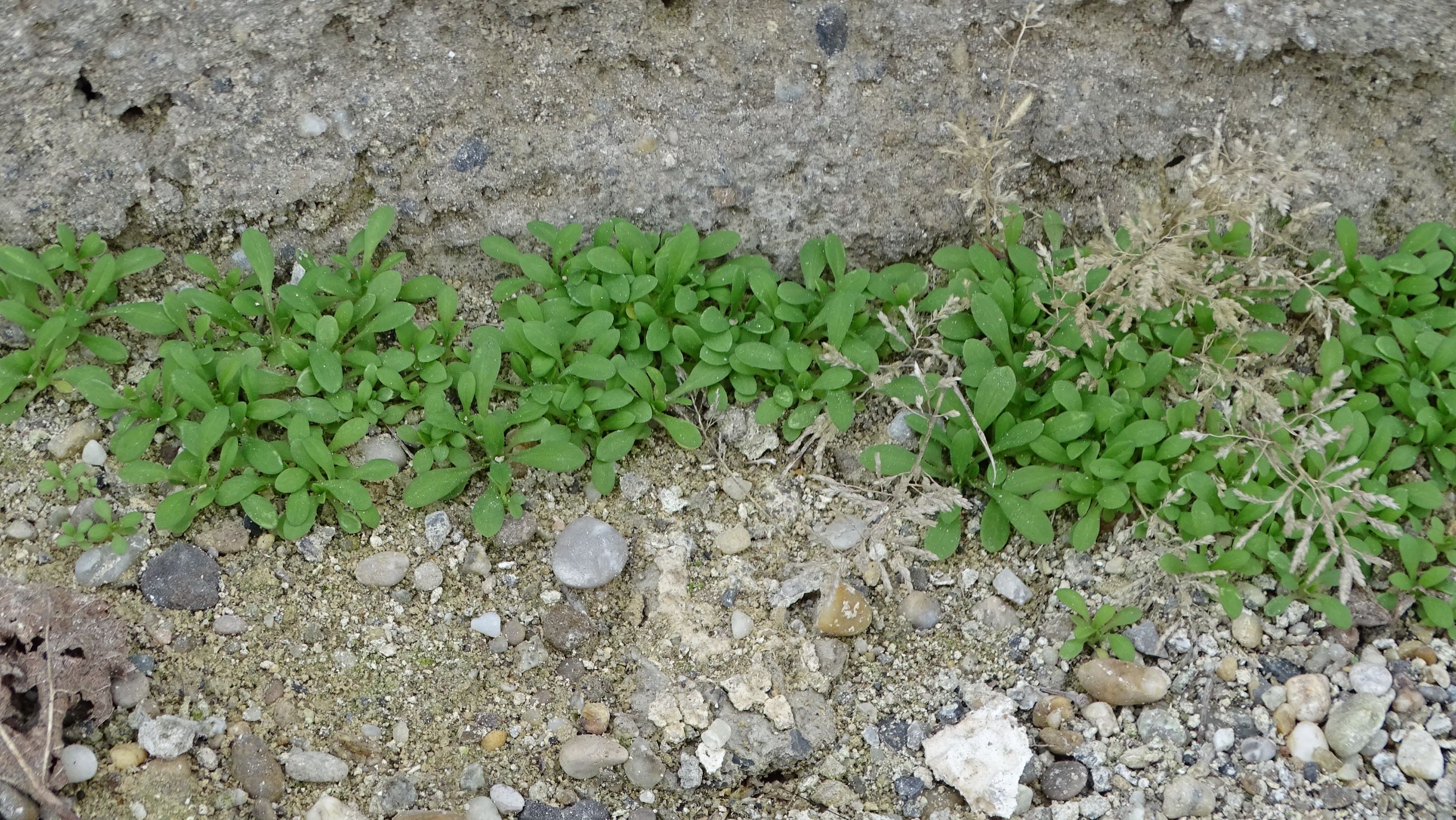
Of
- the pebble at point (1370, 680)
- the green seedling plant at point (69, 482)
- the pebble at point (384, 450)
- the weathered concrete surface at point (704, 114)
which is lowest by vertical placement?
the pebble at point (1370, 680)

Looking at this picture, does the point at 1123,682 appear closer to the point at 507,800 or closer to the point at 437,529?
the point at 507,800

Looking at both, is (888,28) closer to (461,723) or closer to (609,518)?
(609,518)

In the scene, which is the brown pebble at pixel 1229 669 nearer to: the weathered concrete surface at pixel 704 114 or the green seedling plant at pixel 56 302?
the weathered concrete surface at pixel 704 114

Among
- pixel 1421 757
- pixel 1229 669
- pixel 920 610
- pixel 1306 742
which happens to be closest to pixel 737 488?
pixel 920 610

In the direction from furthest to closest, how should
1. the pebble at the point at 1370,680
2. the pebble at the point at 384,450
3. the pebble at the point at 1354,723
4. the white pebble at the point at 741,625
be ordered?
the pebble at the point at 384,450
the white pebble at the point at 741,625
the pebble at the point at 1370,680
the pebble at the point at 1354,723

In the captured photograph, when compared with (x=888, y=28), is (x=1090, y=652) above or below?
below

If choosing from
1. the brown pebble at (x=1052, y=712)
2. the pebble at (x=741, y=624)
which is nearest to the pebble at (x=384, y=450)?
the pebble at (x=741, y=624)

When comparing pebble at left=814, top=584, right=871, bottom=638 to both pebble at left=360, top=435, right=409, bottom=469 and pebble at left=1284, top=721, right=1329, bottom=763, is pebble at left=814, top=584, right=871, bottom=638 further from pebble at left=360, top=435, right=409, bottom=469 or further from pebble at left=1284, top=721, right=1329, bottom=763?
pebble at left=360, top=435, right=409, bottom=469

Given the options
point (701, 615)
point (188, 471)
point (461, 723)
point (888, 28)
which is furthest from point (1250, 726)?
point (188, 471)
